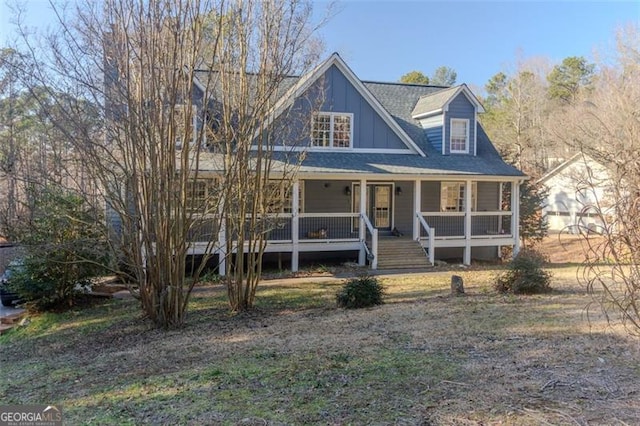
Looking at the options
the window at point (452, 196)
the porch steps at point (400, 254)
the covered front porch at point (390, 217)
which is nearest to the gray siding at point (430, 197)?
the covered front porch at point (390, 217)

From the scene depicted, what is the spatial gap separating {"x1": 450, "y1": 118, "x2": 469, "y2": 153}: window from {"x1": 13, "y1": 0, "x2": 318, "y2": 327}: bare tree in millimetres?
11377

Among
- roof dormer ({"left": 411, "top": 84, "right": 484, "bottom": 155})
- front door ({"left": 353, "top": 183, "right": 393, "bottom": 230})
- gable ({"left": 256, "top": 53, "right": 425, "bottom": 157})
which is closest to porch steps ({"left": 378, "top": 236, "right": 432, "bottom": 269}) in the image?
front door ({"left": 353, "top": 183, "right": 393, "bottom": 230})

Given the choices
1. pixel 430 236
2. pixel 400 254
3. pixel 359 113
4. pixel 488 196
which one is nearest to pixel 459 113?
pixel 488 196

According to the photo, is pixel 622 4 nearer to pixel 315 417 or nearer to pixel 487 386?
pixel 487 386

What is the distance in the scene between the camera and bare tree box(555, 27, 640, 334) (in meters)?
4.41

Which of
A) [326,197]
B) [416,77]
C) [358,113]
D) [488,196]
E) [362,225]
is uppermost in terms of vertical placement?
[416,77]

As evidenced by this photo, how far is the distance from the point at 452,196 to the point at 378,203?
316 centimetres

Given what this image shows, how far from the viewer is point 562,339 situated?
612 cm

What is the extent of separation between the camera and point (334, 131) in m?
17.3

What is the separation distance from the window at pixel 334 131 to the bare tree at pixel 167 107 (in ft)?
26.7

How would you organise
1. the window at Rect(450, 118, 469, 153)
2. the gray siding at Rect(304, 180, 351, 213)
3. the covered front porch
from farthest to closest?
the window at Rect(450, 118, 469, 153) → the gray siding at Rect(304, 180, 351, 213) → the covered front porch

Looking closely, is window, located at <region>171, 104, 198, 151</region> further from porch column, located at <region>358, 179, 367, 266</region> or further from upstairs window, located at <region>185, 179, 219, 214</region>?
porch column, located at <region>358, 179, 367, 266</region>

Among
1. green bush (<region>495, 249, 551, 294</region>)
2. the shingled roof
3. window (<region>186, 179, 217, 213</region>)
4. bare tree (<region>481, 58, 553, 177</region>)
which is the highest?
bare tree (<region>481, 58, 553, 177</region>)

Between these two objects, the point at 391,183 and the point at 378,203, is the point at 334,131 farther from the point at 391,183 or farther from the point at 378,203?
the point at 378,203
